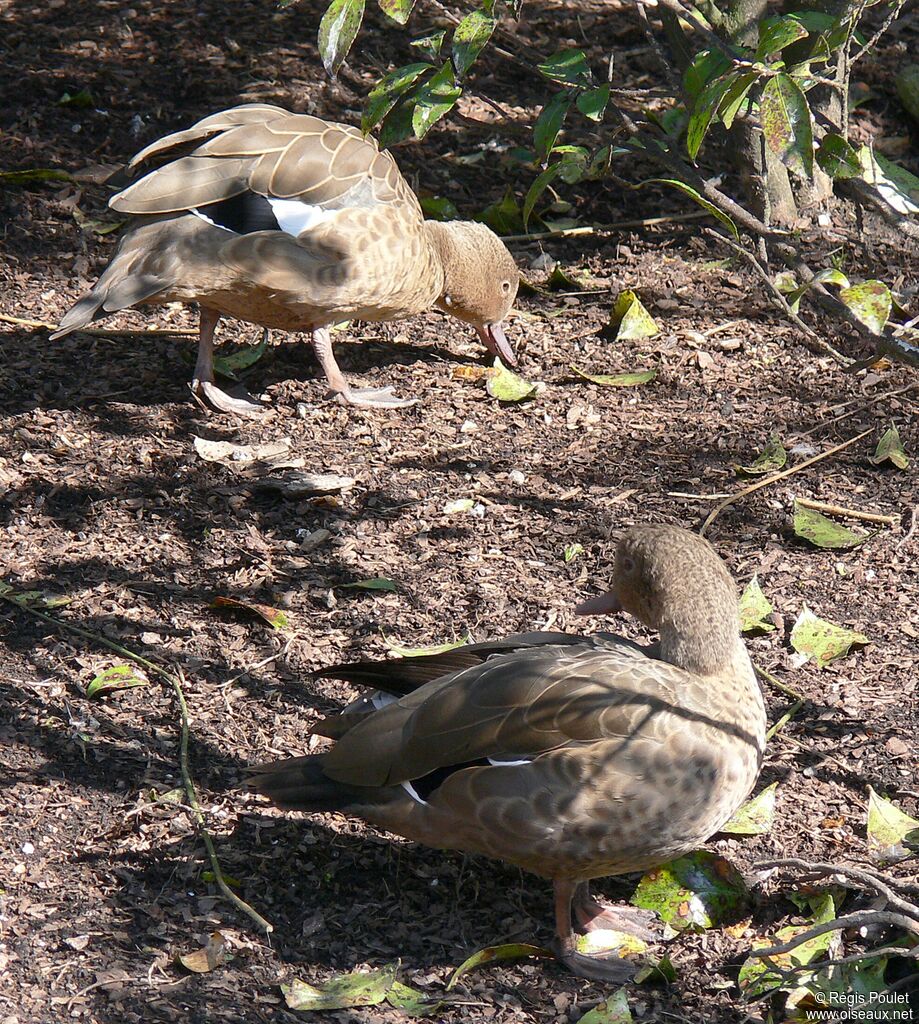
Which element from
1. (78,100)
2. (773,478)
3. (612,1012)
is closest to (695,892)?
(612,1012)

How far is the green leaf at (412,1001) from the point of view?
3.02 metres

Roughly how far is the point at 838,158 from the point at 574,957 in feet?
7.54

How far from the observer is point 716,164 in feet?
22.2

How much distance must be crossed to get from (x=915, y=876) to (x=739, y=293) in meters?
3.42

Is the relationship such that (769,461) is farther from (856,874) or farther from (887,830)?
(856,874)

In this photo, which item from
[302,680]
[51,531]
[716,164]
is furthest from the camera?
[716,164]

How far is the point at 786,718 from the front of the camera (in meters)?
3.81

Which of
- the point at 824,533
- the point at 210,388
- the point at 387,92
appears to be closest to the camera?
the point at 387,92

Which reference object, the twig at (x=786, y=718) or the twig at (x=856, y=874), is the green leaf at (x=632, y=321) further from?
the twig at (x=856, y=874)

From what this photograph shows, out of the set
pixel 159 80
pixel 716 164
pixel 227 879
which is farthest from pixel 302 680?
pixel 159 80

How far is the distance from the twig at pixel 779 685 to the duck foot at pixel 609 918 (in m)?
0.87

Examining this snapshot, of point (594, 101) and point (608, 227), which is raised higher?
point (594, 101)

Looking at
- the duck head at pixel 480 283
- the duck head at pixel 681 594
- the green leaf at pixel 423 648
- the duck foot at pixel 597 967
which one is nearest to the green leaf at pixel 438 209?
the duck head at pixel 480 283

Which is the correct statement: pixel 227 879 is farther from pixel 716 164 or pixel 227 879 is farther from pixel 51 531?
pixel 716 164
